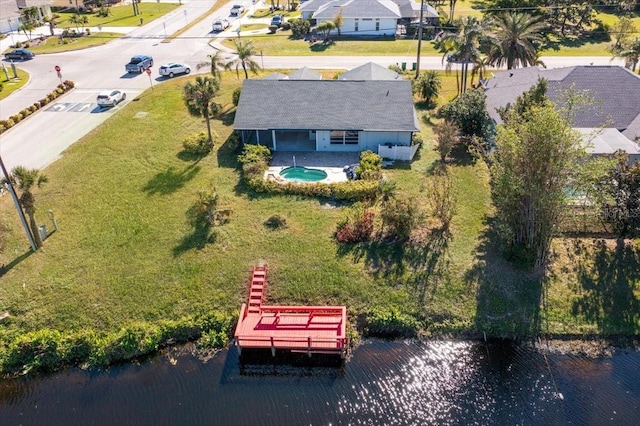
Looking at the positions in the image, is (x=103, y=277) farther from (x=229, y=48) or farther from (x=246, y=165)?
(x=229, y=48)

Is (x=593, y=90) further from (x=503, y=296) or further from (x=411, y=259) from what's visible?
(x=411, y=259)

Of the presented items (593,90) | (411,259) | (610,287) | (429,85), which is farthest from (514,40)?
(411,259)

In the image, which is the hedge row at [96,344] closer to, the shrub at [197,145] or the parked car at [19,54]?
the shrub at [197,145]

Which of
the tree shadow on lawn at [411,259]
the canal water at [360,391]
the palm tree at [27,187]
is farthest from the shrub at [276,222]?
the palm tree at [27,187]

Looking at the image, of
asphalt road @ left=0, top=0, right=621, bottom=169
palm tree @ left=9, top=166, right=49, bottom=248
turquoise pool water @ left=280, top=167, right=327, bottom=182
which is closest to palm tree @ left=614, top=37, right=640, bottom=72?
asphalt road @ left=0, top=0, right=621, bottom=169

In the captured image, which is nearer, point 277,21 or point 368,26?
point 368,26

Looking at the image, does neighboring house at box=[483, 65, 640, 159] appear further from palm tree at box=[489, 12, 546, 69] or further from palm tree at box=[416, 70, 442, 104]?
palm tree at box=[416, 70, 442, 104]
